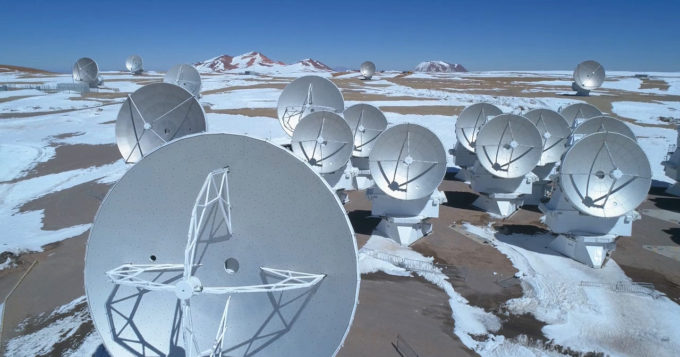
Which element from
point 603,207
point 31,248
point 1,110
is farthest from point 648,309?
point 1,110

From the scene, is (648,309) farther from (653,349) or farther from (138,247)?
(138,247)

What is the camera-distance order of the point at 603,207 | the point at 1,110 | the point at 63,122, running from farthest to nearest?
the point at 1,110
the point at 63,122
the point at 603,207

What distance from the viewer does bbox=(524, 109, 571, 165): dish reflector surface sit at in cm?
2728

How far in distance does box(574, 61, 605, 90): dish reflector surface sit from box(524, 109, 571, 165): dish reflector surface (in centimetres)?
5945

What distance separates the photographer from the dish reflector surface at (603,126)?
2675 centimetres

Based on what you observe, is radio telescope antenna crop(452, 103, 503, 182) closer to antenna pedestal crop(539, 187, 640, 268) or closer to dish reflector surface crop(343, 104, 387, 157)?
dish reflector surface crop(343, 104, 387, 157)

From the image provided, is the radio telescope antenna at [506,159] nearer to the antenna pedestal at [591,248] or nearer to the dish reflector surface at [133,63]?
the antenna pedestal at [591,248]

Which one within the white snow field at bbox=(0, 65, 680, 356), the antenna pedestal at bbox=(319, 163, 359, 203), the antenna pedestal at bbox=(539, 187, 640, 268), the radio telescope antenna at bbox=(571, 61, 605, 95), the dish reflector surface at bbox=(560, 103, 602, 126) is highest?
the radio telescope antenna at bbox=(571, 61, 605, 95)

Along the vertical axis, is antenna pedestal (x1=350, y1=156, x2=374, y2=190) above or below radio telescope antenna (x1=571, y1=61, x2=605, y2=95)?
below

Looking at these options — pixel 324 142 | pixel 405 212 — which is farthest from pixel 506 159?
pixel 324 142

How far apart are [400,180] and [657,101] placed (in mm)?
75043

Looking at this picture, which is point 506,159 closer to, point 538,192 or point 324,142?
point 538,192

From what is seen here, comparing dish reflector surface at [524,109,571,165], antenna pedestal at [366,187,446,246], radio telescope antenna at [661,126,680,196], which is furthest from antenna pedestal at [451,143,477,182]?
radio telescope antenna at [661,126,680,196]

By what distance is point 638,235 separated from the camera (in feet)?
A: 72.9
